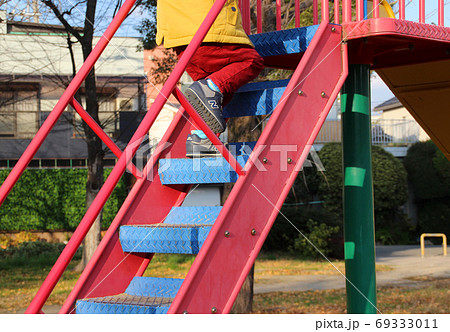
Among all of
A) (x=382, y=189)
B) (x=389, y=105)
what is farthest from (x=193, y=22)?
(x=389, y=105)

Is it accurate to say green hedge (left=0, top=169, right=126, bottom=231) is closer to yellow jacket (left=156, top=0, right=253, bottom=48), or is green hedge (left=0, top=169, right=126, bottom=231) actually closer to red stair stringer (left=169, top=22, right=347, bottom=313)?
yellow jacket (left=156, top=0, right=253, bottom=48)

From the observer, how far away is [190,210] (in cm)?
375

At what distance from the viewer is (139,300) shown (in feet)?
11.0

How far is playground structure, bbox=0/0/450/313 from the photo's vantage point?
115 inches

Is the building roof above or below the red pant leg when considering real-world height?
above

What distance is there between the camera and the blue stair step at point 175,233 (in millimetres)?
3225

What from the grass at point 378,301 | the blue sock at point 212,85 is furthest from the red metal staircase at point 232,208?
the grass at point 378,301

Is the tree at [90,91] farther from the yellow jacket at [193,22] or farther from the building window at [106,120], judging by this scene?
the yellow jacket at [193,22]

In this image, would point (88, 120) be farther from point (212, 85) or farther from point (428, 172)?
point (428, 172)

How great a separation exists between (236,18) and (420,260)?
456 inches

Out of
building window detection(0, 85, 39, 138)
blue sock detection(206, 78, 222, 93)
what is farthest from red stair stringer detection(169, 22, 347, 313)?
building window detection(0, 85, 39, 138)

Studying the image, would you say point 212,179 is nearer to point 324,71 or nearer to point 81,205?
point 324,71

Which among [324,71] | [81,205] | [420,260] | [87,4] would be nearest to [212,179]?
[324,71]
